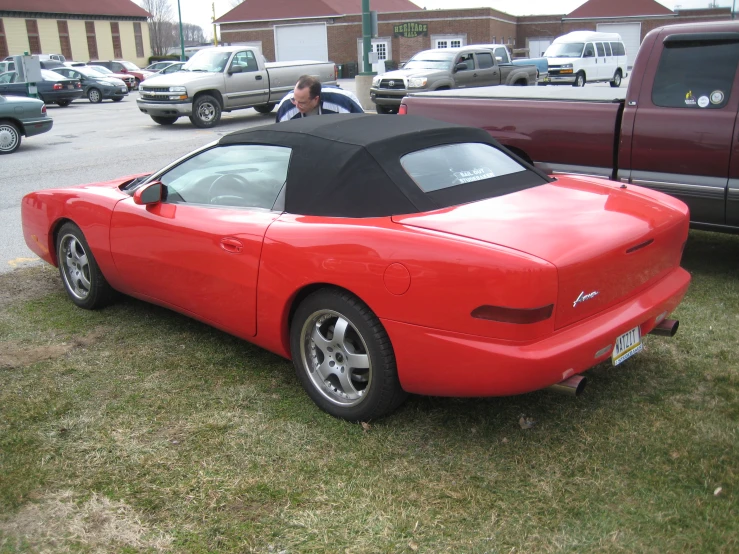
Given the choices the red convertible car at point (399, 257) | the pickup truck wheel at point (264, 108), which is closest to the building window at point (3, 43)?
the pickup truck wheel at point (264, 108)

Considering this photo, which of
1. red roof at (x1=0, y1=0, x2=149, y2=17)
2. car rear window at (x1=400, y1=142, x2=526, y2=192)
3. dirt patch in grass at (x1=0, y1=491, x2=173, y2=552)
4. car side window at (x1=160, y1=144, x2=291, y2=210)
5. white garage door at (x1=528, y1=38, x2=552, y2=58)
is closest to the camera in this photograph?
dirt patch in grass at (x1=0, y1=491, x2=173, y2=552)

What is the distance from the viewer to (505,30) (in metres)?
55.4

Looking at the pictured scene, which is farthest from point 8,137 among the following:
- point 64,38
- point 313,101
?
point 64,38

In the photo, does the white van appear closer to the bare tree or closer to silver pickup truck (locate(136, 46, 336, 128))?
silver pickup truck (locate(136, 46, 336, 128))

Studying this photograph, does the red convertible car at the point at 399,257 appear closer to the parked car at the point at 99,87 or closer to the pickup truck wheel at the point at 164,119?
the pickup truck wheel at the point at 164,119

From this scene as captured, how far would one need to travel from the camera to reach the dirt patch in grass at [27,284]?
576 cm

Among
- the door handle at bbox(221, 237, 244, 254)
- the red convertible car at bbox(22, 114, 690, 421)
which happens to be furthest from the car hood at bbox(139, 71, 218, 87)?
the door handle at bbox(221, 237, 244, 254)

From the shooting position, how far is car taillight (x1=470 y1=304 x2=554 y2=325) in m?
3.03

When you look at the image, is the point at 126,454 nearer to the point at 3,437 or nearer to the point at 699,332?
the point at 3,437

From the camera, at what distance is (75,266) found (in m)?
5.40

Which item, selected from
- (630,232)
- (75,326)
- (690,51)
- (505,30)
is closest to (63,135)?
(75,326)

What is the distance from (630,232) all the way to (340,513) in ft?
6.09

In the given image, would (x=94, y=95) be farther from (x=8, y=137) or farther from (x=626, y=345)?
(x=626, y=345)

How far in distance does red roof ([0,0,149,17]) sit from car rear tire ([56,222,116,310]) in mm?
57874
